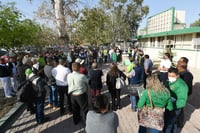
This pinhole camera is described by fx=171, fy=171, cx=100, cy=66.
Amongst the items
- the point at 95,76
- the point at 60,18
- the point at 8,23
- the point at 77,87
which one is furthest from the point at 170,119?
the point at 8,23

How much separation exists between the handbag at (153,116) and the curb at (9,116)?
12.7 feet

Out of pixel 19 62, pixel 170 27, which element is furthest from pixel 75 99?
pixel 170 27

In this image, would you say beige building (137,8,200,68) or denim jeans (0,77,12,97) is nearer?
denim jeans (0,77,12,97)

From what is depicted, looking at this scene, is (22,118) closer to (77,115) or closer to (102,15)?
(77,115)

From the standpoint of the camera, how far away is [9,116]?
207 inches

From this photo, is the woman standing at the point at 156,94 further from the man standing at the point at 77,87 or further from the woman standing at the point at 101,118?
the man standing at the point at 77,87

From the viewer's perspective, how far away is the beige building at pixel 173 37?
16094 millimetres

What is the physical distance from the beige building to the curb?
13375 mm

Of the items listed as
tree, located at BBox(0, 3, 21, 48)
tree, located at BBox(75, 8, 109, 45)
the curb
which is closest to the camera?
the curb

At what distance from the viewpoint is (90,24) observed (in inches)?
1255

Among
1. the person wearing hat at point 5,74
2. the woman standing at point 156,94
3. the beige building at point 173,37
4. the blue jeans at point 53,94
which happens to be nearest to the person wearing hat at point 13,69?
the person wearing hat at point 5,74

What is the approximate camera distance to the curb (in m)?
4.78

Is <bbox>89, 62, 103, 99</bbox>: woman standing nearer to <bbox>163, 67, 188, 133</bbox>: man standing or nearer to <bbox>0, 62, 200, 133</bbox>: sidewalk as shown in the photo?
<bbox>0, 62, 200, 133</bbox>: sidewalk

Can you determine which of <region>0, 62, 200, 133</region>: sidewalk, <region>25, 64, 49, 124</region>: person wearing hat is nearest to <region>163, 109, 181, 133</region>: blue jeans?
<region>0, 62, 200, 133</region>: sidewalk
